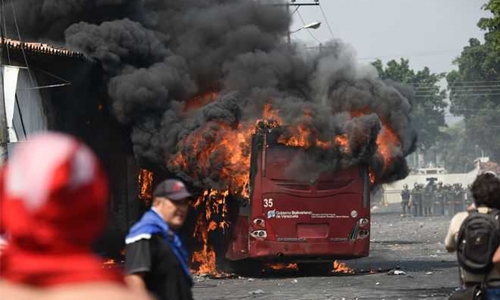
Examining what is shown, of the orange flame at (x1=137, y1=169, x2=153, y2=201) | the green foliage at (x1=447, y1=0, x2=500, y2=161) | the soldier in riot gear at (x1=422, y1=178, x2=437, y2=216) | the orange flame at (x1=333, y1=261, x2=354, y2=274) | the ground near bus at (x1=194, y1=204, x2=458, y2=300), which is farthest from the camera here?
the green foliage at (x1=447, y1=0, x2=500, y2=161)

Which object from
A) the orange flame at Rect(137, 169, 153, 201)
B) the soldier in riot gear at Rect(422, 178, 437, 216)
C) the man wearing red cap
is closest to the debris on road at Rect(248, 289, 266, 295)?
the orange flame at Rect(137, 169, 153, 201)

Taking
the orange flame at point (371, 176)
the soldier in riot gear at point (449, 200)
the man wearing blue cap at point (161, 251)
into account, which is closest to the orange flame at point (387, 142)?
the orange flame at point (371, 176)

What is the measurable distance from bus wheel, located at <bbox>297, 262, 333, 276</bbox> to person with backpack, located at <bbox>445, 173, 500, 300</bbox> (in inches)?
569

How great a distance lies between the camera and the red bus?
784 inches

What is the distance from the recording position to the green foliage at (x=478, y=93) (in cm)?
8131

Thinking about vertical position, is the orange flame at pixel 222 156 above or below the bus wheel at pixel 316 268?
above

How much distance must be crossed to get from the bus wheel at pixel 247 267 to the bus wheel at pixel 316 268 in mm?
859

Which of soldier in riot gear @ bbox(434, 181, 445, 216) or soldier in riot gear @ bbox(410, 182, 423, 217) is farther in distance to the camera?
soldier in riot gear @ bbox(434, 181, 445, 216)

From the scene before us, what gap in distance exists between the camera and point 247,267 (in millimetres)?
21562

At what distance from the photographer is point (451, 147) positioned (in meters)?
134

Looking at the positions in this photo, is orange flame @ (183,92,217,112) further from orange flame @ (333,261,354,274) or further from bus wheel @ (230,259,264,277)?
bus wheel @ (230,259,264,277)

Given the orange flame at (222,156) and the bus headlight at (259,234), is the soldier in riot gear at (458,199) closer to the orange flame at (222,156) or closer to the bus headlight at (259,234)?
the orange flame at (222,156)

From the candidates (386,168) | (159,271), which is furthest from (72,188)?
(386,168)

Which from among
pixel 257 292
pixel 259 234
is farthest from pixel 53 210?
pixel 259 234
